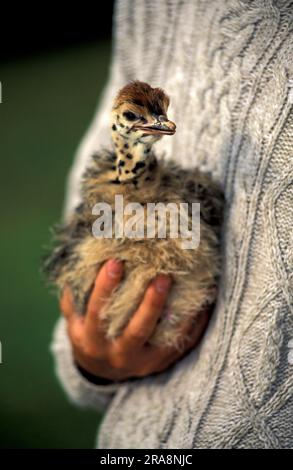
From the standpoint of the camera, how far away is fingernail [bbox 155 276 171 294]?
0.62 metres

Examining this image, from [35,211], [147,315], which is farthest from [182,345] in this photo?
[35,211]

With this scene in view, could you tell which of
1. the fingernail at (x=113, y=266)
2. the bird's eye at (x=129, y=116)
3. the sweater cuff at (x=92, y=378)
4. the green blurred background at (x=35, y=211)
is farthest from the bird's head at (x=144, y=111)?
the green blurred background at (x=35, y=211)

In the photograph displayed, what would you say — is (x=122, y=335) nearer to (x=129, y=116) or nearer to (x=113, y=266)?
(x=113, y=266)

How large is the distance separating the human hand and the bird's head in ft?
0.48

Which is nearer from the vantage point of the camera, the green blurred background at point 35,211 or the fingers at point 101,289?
the fingers at point 101,289

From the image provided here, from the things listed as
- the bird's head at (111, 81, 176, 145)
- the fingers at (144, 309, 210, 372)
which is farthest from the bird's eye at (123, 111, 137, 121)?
the fingers at (144, 309, 210, 372)

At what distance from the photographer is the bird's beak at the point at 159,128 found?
52cm

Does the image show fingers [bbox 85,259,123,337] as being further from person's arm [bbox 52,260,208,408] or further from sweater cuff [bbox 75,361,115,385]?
sweater cuff [bbox 75,361,115,385]

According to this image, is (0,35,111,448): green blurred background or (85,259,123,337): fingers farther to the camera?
(0,35,111,448): green blurred background

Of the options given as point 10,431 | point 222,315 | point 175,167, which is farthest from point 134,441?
point 10,431

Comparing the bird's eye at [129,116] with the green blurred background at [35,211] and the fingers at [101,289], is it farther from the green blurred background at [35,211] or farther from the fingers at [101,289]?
the green blurred background at [35,211]

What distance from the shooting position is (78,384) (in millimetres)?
808

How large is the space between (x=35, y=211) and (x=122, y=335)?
158 cm
